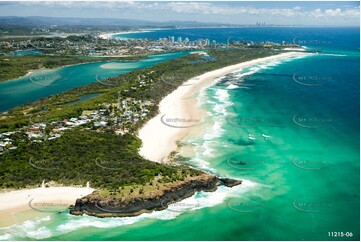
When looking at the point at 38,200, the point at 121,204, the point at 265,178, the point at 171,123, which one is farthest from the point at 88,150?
the point at 265,178

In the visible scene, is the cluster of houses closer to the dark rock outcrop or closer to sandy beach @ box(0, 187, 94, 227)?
sandy beach @ box(0, 187, 94, 227)

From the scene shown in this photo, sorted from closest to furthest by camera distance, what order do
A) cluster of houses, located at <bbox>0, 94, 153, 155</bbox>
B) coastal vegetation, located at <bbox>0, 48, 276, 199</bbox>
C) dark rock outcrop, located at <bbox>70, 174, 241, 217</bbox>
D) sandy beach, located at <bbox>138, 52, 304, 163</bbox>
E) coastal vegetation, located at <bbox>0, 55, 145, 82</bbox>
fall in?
dark rock outcrop, located at <bbox>70, 174, 241, 217</bbox> < coastal vegetation, located at <bbox>0, 48, 276, 199</bbox> < cluster of houses, located at <bbox>0, 94, 153, 155</bbox> < sandy beach, located at <bbox>138, 52, 304, 163</bbox> < coastal vegetation, located at <bbox>0, 55, 145, 82</bbox>

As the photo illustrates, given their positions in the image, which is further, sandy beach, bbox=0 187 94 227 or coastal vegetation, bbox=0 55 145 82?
coastal vegetation, bbox=0 55 145 82

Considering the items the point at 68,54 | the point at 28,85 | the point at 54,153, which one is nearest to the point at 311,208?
the point at 54,153

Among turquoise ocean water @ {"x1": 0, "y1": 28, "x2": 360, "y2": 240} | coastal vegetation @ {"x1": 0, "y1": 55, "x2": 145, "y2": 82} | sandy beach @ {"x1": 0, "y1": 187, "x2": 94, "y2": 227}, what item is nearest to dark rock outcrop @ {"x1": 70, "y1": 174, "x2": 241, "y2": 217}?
turquoise ocean water @ {"x1": 0, "y1": 28, "x2": 360, "y2": 240}

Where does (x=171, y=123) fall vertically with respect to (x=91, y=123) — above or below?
below

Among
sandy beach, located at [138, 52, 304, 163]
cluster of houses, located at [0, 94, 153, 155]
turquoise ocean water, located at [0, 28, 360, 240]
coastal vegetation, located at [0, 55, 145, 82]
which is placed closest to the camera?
turquoise ocean water, located at [0, 28, 360, 240]

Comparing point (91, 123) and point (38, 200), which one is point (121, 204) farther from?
point (91, 123)

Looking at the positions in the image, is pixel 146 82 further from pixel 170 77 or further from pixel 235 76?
pixel 235 76
